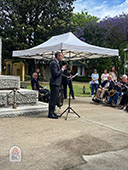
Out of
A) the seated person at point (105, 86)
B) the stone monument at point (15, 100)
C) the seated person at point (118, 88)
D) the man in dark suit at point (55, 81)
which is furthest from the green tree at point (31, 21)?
the man in dark suit at point (55, 81)

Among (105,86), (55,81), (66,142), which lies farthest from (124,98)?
(66,142)

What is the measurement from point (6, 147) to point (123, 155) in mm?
2017

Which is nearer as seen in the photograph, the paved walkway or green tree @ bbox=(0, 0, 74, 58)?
the paved walkway

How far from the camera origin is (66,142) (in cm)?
390

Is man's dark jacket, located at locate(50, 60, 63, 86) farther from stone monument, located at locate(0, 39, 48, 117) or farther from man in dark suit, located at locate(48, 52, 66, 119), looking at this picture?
stone monument, located at locate(0, 39, 48, 117)

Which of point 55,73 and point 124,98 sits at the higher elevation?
point 55,73

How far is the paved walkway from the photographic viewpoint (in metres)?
3.01

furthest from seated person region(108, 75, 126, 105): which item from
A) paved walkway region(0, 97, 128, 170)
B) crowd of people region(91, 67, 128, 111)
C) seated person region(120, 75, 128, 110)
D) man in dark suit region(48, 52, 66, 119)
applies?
man in dark suit region(48, 52, 66, 119)

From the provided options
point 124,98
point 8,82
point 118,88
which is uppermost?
point 8,82

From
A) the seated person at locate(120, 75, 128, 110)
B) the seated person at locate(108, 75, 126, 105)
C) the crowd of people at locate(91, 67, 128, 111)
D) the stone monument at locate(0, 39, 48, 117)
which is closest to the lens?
the stone monument at locate(0, 39, 48, 117)

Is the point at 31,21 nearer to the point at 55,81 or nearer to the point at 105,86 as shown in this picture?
the point at 105,86

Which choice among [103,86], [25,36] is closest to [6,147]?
[103,86]

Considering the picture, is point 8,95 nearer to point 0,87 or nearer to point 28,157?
point 0,87

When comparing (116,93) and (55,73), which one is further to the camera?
(116,93)
